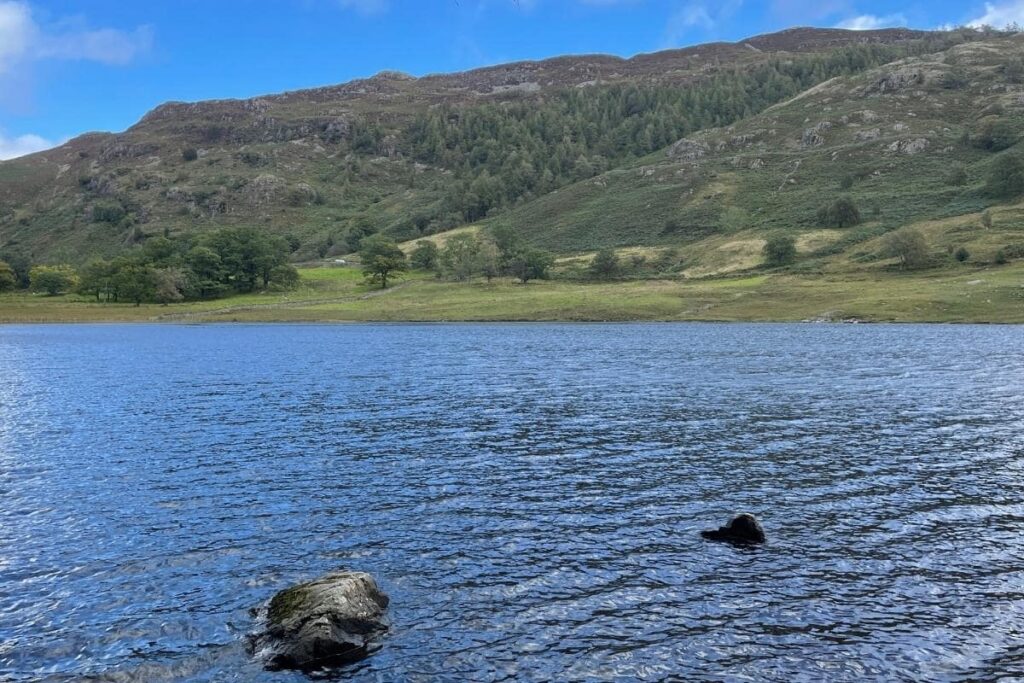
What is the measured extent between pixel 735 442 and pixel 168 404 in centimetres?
4261

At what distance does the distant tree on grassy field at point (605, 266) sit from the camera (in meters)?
197

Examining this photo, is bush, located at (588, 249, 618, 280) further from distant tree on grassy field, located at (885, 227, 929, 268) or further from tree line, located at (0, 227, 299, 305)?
tree line, located at (0, 227, 299, 305)

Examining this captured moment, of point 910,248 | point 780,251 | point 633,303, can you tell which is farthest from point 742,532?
point 780,251

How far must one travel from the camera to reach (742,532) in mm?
24156

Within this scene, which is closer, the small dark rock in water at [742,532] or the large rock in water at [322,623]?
the large rock in water at [322,623]

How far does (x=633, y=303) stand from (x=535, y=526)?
129 meters

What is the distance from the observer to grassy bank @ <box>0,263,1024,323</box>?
415 ft

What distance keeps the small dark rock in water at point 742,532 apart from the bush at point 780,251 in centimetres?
17538

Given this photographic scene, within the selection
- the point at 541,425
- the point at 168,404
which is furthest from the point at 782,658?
the point at 168,404

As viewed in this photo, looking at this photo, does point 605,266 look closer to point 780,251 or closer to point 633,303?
point 780,251

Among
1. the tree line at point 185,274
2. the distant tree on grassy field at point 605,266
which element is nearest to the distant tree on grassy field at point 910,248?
the distant tree on grassy field at point 605,266

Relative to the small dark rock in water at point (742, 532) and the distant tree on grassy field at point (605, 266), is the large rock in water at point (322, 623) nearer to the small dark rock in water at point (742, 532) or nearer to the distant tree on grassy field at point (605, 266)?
the small dark rock in water at point (742, 532)

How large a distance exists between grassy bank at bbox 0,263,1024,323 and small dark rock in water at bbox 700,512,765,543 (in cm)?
11458

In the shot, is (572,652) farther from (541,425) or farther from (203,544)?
(541,425)
